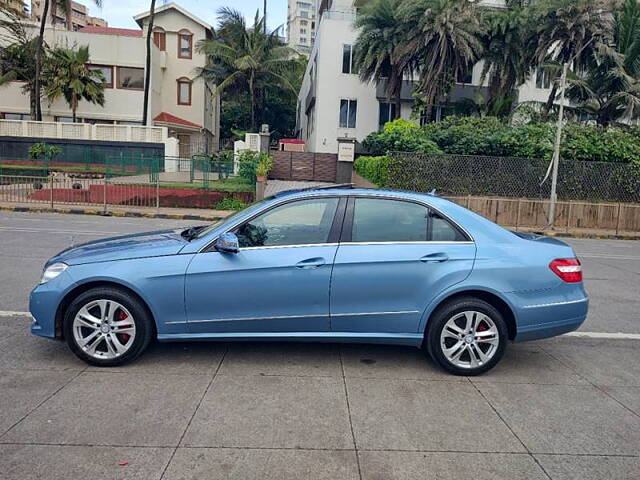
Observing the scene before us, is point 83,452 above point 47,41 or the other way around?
the other way around

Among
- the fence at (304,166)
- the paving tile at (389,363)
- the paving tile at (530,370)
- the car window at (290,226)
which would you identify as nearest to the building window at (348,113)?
the fence at (304,166)

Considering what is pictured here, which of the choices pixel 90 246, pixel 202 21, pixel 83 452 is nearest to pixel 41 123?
pixel 202 21

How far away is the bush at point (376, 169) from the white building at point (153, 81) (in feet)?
54.6

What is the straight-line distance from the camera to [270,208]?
503 cm

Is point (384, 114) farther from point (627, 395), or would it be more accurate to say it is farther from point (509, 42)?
point (627, 395)

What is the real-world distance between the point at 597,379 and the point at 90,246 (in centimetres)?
470

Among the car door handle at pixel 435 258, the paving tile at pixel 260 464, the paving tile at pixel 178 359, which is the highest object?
the car door handle at pixel 435 258

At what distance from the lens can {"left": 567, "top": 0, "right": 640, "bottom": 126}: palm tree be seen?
26281 mm

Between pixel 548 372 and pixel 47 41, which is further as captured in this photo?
pixel 47 41

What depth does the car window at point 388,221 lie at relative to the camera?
197 inches

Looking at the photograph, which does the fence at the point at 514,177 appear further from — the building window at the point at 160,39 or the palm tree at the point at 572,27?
the building window at the point at 160,39

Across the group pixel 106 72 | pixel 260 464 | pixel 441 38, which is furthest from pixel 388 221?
pixel 106 72

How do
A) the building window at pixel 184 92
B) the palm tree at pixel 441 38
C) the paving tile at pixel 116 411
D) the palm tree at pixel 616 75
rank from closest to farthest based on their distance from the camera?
the paving tile at pixel 116 411 < the palm tree at pixel 616 75 < the palm tree at pixel 441 38 < the building window at pixel 184 92

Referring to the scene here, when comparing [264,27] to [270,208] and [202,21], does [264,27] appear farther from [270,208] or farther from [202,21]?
[270,208]
